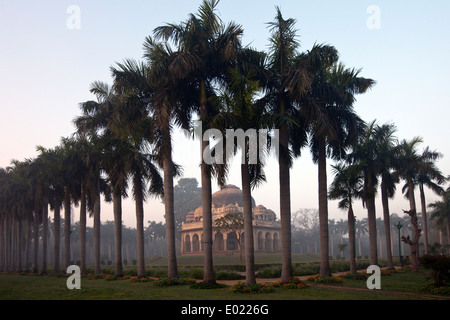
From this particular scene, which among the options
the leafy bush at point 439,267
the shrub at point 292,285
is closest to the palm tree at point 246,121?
the shrub at point 292,285

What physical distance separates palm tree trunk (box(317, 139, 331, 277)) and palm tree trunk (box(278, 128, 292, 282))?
2463mm

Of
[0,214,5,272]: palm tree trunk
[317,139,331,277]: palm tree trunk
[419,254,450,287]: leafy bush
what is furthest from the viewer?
[0,214,5,272]: palm tree trunk

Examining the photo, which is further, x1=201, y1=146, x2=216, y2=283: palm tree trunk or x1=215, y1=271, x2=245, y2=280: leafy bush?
x1=215, y1=271, x2=245, y2=280: leafy bush

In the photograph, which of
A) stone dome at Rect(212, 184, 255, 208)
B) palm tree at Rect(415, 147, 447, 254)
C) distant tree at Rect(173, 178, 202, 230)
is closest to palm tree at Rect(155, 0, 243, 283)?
palm tree at Rect(415, 147, 447, 254)

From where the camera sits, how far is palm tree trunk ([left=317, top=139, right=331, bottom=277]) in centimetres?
2045

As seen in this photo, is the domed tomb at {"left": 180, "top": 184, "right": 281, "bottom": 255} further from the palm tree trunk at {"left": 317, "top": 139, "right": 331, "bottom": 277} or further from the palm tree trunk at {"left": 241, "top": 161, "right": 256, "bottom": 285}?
the palm tree trunk at {"left": 241, "top": 161, "right": 256, "bottom": 285}

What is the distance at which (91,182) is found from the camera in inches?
1193

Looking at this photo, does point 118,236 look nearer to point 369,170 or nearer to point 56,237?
point 56,237

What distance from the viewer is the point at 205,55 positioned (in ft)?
62.3

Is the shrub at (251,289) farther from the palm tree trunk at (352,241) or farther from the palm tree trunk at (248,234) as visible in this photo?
the palm tree trunk at (352,241)

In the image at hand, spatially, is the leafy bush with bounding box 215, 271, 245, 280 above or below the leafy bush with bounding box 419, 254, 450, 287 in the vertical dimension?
below

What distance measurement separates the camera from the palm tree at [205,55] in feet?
59.9

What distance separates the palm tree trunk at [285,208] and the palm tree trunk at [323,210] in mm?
2463

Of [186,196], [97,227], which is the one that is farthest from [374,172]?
[186,196]
